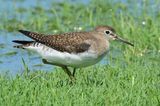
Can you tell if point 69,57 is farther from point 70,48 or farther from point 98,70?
point 98,70

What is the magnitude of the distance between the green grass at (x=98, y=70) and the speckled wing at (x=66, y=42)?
45 cm

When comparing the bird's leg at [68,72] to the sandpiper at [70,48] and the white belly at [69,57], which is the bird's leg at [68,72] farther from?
the white belly at [69,57]

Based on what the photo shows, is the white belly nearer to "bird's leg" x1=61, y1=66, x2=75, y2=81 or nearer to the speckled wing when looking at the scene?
the speckled wing

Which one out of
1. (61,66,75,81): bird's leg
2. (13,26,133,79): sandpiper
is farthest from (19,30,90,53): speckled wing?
(61,66,75,81): bird's leg

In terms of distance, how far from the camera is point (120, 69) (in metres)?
10.8

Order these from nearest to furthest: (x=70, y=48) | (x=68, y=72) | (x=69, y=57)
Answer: (x=69, y=57) → (x=70, y=48) → (x=68, y=72)

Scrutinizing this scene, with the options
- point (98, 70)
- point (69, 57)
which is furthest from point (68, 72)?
point (98, 70)

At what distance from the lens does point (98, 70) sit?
1074cm

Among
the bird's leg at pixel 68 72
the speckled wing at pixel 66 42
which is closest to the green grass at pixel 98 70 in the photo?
the bird's leg at pixel 68 72

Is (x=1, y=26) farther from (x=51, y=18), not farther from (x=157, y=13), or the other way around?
(x=157, y=13)

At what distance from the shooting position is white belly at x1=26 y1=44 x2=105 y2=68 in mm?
9914

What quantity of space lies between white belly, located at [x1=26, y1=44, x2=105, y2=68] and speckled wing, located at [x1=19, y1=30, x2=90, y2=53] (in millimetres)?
62

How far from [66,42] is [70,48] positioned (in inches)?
4.7

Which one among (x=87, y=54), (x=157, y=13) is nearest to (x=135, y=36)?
(x=157, y=13)
